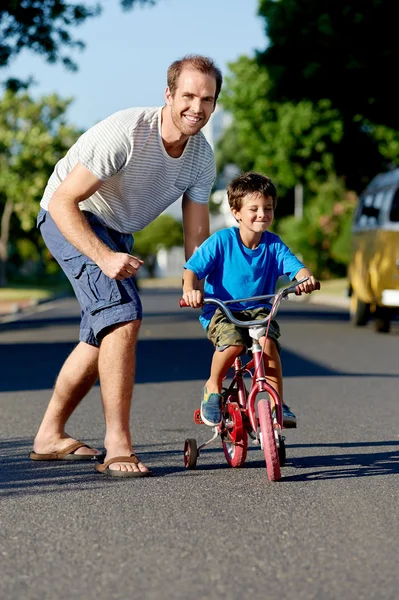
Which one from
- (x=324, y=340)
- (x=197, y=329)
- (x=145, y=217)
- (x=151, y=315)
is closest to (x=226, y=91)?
(x=151, y=315)

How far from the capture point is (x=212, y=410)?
6.04m

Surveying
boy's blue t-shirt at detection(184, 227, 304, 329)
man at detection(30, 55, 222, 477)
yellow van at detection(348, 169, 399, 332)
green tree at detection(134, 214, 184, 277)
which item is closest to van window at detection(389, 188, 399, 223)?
yellow van at detection(348, 169, 399, 332)

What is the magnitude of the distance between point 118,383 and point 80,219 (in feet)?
2.64

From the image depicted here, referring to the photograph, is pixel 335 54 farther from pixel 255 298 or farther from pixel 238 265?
pixel 255 298

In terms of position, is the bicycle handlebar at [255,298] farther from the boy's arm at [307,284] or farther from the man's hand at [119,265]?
the man's hand at [119,265]

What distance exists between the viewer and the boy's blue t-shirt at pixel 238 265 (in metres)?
5.93

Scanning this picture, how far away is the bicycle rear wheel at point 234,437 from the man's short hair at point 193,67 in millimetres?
1516

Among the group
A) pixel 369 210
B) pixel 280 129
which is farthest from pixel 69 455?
pixel 280 129

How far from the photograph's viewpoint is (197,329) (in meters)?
20.7

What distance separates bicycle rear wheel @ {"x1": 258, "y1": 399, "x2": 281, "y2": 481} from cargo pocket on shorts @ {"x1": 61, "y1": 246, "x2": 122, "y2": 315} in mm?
875

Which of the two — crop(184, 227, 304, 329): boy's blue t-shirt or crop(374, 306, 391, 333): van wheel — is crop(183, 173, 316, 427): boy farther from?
crop(374, 306, 391, 333): van wheel

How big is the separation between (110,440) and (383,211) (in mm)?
12913

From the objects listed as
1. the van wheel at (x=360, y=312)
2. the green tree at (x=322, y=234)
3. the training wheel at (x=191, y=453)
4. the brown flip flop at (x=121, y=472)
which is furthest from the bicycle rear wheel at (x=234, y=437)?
the green tree at (x=322, y=234)

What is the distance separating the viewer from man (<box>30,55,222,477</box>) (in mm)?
5766
